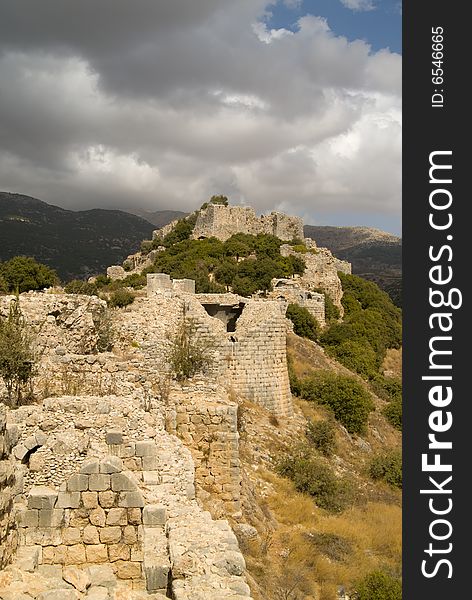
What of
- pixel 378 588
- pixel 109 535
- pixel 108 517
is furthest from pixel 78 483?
pixel 378 588

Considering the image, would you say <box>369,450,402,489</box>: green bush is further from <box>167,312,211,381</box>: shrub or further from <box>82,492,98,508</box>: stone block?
<box>82,492,98,508</box>: stone block

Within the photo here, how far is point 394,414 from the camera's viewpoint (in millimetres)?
20156

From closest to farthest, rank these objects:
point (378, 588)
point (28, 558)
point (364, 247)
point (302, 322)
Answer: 1. point (28, 558)
2. point (378, 588)
3. point (302, 322)
4. point (364, 247)

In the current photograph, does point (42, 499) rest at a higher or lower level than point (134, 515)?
higher

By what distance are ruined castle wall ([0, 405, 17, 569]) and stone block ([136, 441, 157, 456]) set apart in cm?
154

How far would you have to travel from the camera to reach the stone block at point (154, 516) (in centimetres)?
506

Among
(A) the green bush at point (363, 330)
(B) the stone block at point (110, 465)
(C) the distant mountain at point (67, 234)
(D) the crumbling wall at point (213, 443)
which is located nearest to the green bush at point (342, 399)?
(A) the green bush at point (363, 330)

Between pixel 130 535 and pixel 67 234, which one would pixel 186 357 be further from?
pixel 67 234

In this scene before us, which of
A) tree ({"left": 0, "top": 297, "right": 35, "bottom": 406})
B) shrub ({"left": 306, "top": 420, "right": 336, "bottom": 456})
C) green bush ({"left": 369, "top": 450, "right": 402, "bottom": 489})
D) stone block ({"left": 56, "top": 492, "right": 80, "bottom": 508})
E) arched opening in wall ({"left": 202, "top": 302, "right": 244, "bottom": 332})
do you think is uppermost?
arched opening in wall ({"left": 202, "top": 302, "right": 244, "bottom": 332})

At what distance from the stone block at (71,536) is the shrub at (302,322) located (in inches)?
864

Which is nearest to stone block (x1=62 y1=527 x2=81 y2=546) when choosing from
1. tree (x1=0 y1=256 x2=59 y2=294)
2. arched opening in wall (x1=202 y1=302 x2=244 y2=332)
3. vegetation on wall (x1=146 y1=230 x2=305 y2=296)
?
arched opening in wall (x1=202 y1=302 x2=244 y2=332)

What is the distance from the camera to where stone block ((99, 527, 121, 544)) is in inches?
201

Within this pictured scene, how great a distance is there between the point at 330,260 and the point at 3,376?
94.7 feet

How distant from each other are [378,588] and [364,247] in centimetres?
16406
